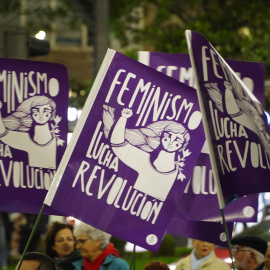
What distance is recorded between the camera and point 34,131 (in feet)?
22.5

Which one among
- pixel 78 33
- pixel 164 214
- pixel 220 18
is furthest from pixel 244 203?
pixel 78 33

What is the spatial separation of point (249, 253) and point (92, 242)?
128 centimetres

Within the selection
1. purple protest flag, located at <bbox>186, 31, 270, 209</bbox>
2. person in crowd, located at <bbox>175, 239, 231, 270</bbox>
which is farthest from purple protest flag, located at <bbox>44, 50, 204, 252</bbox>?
person in crowd, located at <bbox>175, 239, 231, 270</bbox>

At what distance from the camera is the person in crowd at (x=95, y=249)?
25.5ft

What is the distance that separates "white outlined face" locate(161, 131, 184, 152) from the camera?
20.4ft

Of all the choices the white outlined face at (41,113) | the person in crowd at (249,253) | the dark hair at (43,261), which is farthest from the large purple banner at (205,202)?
the white outlined face at (41,113)

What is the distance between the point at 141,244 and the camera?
19.9 ft

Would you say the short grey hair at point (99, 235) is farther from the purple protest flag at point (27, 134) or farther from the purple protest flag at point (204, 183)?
the purple protest flag at point (27, 134)

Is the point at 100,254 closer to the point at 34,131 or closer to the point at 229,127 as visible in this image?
the point at 34,131

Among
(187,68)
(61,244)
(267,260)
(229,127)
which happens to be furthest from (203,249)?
(229,127)

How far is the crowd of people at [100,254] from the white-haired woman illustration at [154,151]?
104 cm

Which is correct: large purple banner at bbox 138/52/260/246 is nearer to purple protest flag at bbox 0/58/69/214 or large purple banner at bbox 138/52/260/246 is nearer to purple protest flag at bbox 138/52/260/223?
purple protest flag at bbox 138/52/260/223

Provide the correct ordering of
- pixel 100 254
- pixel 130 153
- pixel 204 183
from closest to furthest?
pixel 130 153 → pixel 204 183 → pixel 100 254

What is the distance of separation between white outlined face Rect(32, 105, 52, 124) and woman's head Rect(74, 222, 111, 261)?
133cm
